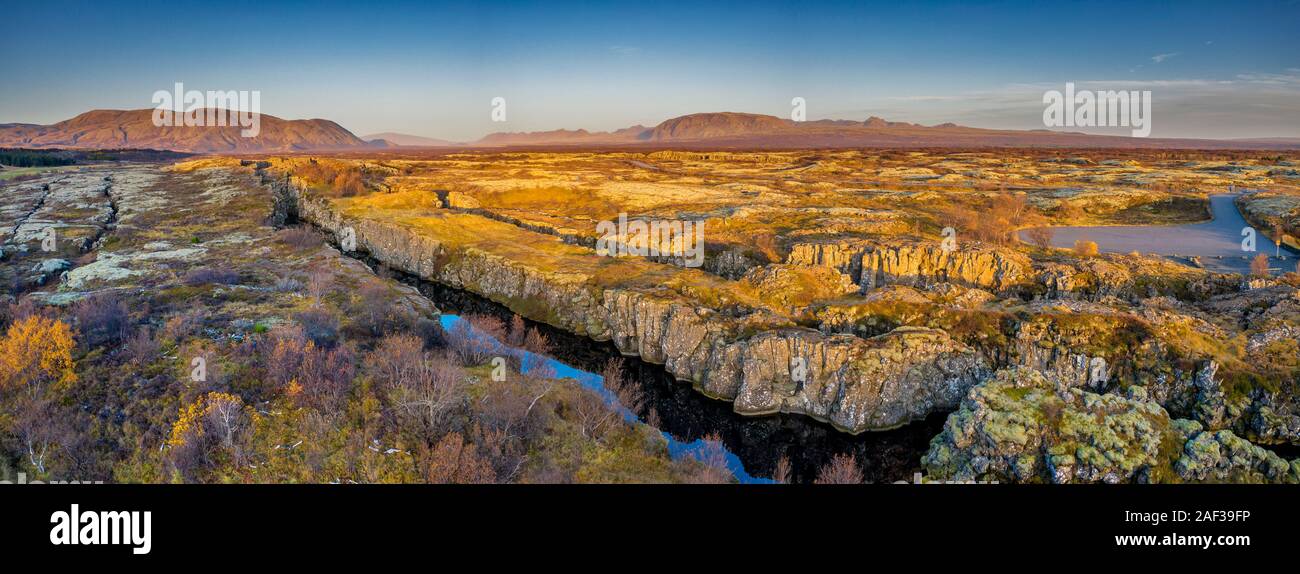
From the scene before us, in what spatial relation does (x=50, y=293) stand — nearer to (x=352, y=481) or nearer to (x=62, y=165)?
(x=352, y=481)

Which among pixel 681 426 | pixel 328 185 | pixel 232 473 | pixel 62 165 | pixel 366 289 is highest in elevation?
pixel 62 165

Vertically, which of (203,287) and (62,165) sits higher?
(62,165)

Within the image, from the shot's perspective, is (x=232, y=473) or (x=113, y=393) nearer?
(x=232, y=473)

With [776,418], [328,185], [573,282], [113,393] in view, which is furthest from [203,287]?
[328,185]

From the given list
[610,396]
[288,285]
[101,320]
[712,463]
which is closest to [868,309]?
[610,396]

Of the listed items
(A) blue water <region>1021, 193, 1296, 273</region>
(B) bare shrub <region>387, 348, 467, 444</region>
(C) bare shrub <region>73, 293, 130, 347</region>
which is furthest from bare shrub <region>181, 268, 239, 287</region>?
(A) blue water <region>1021, 193, 1296, 273</region>

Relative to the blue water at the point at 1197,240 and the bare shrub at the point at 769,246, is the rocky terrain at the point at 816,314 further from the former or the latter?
the blue water at the point at 1197,240
